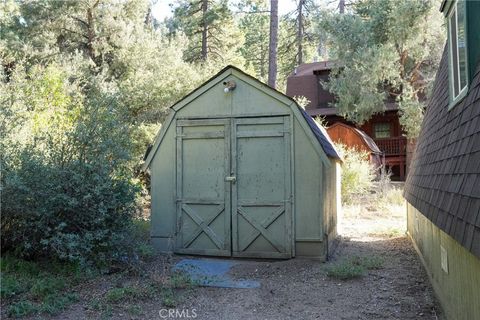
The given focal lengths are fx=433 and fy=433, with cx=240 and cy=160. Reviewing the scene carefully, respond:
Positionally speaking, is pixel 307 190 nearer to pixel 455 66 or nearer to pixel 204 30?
pixel 455 66

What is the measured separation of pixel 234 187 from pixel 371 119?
18837 millimetres

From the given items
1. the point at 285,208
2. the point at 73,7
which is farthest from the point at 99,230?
the point at 73,7

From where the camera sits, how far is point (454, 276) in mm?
4078

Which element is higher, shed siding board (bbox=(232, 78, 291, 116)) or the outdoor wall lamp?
the outdoor wall lamp

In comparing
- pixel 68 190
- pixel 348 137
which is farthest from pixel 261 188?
pixel 348 137

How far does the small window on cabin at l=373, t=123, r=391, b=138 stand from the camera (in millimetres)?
24828

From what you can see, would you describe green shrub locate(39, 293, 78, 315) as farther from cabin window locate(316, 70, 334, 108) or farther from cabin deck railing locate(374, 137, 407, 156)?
cabin window locate(316, 70, 334, 108)

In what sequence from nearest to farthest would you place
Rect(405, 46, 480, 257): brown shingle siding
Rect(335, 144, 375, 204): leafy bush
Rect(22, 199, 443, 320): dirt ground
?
1. Rect(405, 46, 480, 257): brown shingle siding
2. Rect(22, 199, 443, 320): dirt ground
3. Rect(335, 144, 375, 204): leafy bush

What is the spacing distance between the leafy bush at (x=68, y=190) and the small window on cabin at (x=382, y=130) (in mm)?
20220

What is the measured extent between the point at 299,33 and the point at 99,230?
27356mm

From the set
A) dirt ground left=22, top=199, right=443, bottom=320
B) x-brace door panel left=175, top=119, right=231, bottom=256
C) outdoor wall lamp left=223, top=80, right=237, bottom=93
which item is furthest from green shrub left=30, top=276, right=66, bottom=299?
outdoor wall lamp left=223, top=80, right=237, bottom=93

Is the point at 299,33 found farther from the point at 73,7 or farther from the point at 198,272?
the point at 198,272

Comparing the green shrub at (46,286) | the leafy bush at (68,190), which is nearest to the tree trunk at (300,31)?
the leafy bush at (68,190)

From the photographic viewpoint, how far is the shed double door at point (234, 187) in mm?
7602
